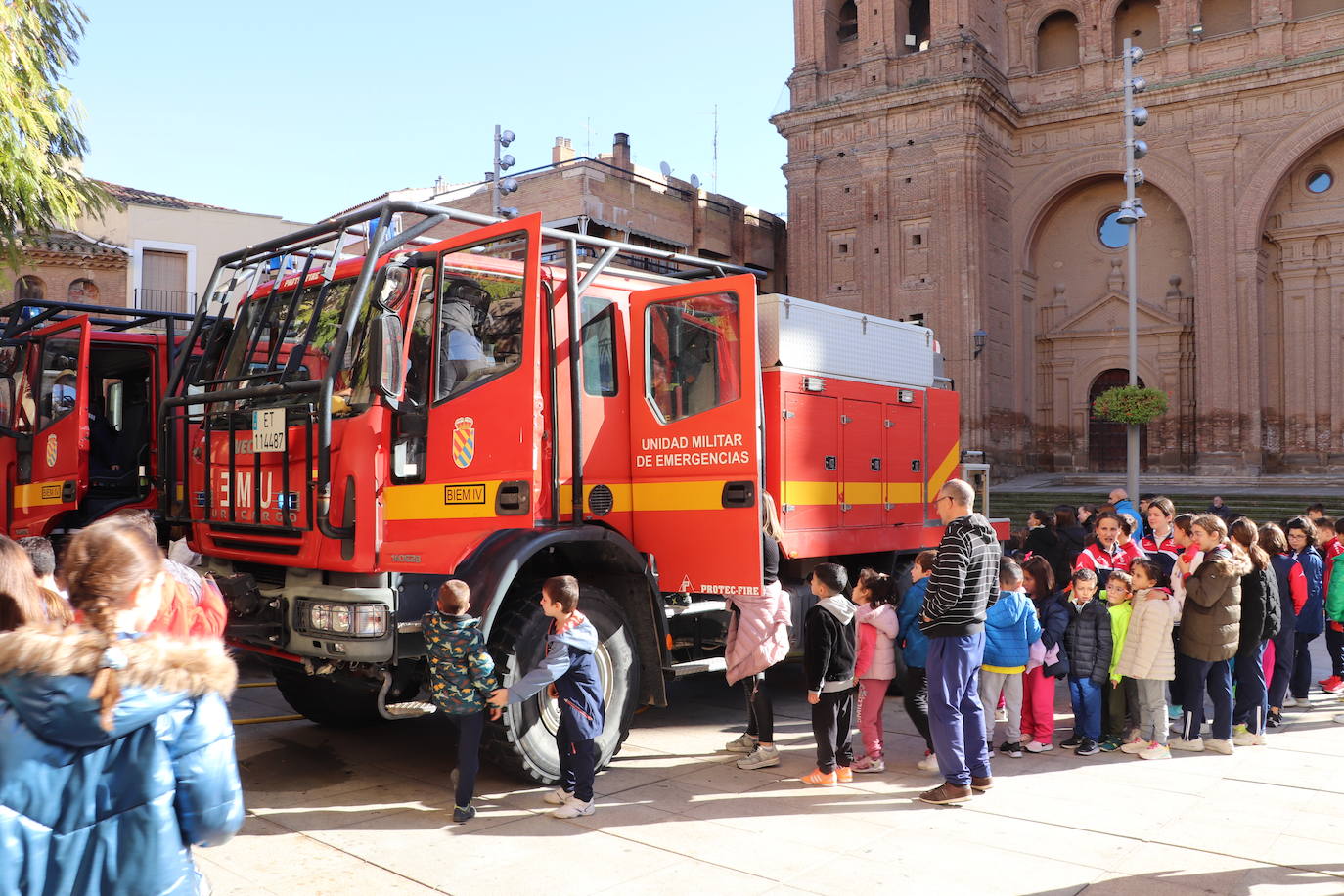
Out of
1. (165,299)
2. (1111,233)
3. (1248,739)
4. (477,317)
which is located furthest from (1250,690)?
(165,299)

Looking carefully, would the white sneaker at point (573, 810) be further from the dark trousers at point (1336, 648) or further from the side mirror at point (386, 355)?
the dark trousers at point (1336, 648)

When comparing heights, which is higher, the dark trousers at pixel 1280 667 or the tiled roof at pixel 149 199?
the tiled roof at pixel 149 199

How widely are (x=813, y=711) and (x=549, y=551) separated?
1.99 metres

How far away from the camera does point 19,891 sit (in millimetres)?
2455

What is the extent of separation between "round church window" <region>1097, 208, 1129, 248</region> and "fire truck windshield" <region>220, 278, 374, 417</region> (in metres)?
33.8

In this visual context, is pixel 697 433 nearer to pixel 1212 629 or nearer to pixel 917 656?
pixel 917 656

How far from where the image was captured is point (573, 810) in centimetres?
595

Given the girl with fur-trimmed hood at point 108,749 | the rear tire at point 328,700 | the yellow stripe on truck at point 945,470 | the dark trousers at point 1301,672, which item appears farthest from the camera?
the yellow stripe on truck at point 945,470

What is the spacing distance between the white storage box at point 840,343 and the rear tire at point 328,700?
4089 mm

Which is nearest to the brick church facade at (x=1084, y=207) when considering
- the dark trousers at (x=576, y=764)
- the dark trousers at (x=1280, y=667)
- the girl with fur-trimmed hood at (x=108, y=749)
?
the dark trousers at (x=1280, y=667)

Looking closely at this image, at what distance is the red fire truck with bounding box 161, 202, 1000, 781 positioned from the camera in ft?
19.8

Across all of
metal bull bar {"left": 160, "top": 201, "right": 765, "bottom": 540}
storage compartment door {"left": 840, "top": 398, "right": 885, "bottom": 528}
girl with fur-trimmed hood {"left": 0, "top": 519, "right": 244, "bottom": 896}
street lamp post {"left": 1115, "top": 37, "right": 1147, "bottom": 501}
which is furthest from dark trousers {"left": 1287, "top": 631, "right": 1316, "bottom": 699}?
street lamp post {"left": 1115, "top": 37, "right": 1147, "bottom": 501}

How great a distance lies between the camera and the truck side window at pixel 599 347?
6.97m

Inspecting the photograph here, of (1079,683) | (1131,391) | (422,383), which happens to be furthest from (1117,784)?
(1131,391)
